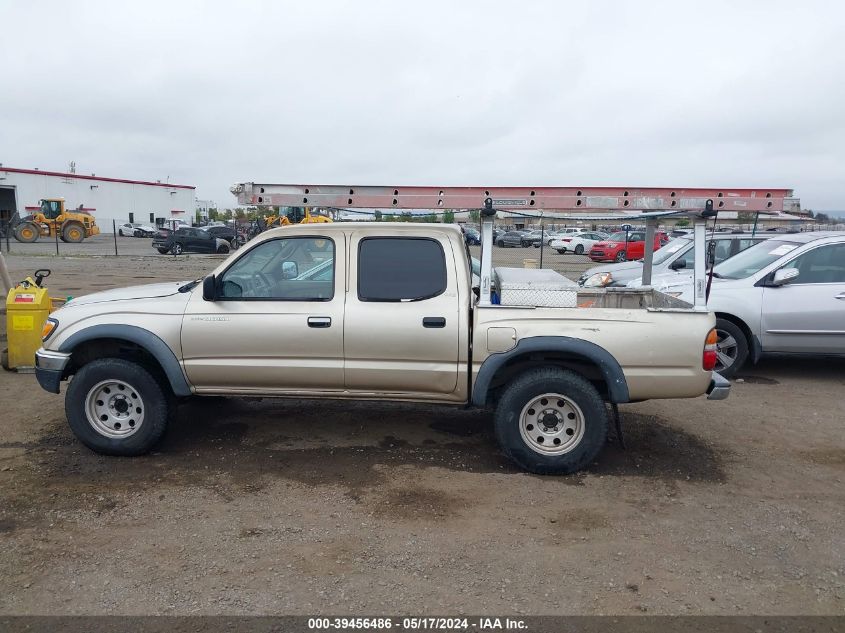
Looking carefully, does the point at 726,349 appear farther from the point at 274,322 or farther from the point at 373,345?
the point at 274,322

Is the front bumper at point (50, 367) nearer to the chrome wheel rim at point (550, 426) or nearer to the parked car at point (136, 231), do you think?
the chrome wheel rim at point (550, 426)

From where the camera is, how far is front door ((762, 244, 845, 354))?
292 inches

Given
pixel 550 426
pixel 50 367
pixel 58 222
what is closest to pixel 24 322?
pixel 50 367

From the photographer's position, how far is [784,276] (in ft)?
24.3

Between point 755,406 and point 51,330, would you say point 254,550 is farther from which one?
point 755,406

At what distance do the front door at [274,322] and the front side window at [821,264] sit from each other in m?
5.68

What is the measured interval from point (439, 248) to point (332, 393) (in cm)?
133

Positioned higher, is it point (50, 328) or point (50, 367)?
point (50, 328)

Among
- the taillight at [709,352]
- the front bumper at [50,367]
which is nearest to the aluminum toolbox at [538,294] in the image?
the taillight at [709,352]

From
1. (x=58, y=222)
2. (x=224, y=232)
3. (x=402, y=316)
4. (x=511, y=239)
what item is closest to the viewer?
(x=402, y=316)

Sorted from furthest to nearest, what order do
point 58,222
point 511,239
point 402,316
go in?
point 511,239 < point 58,222 < point 402,316

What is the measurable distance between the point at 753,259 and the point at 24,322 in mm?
8640

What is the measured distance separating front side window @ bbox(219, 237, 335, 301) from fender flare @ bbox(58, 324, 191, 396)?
0.58 metres

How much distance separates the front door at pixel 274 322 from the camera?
4828 mm
